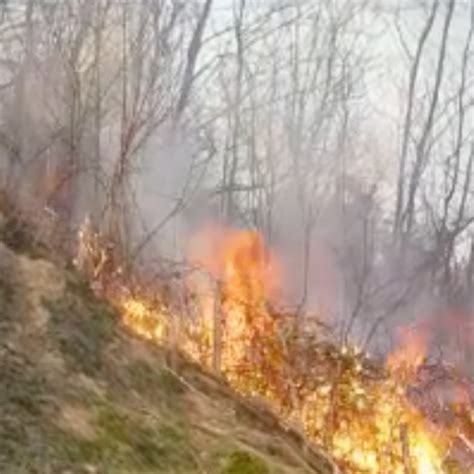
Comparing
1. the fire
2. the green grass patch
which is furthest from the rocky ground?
the fire

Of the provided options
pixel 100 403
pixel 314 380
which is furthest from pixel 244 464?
pixel 314 380

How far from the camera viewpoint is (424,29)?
94.7 ft

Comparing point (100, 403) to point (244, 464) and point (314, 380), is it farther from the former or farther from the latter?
point (314, 380)

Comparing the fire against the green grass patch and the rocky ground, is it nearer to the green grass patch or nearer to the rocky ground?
the rocky ground

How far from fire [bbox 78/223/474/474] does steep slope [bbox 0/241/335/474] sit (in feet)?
5.21

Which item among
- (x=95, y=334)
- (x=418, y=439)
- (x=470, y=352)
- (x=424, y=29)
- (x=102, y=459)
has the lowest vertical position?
(x=470, y=352)

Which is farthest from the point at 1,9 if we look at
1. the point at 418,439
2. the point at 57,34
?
the point at 418,439

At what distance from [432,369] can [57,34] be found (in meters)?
5.83

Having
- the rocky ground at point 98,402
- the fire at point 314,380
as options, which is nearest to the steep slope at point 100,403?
the rocky ground at point 98,402

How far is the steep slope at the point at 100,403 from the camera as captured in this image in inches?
166

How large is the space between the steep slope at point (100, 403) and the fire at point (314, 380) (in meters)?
1.59

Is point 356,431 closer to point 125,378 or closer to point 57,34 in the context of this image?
point 125,378

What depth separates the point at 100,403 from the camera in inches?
184

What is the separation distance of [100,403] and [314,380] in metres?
3.16
